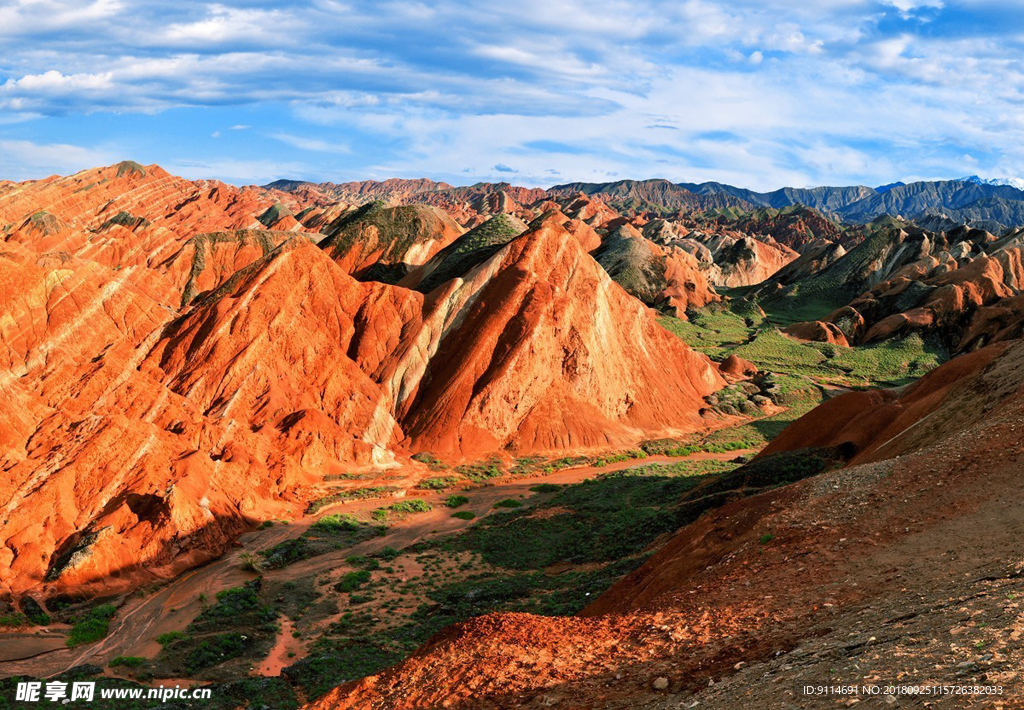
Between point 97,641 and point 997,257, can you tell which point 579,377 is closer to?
point 97,641

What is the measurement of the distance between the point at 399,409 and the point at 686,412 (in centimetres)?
2330

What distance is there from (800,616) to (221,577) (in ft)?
75.7

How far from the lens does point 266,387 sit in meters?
44.3

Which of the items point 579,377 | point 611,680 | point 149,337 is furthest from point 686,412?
point 611,680

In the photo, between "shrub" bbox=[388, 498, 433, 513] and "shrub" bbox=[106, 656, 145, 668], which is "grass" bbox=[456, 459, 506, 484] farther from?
"shrub" bbox=[106, 656, 145, 668]

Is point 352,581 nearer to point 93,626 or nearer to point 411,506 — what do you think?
point 93,626

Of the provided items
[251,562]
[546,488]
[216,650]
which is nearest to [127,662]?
[216,650]

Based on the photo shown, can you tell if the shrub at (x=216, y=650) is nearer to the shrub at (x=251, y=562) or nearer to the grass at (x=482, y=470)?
the shrub at (x=251, y=562)

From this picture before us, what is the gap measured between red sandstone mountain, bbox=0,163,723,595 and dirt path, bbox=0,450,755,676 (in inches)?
64.4

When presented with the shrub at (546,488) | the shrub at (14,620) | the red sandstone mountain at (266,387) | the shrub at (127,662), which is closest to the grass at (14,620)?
the shrub at (14,620)

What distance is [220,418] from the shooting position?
4088 centimetres

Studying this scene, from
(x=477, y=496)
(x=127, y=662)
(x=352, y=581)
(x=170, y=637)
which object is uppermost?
(x=127, y=662)

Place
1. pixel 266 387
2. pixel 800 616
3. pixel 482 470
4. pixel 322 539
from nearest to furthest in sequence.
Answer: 1. pixel 800 616
2. pixel 322 539
3. pixel 482 470
4. pixel 266 387

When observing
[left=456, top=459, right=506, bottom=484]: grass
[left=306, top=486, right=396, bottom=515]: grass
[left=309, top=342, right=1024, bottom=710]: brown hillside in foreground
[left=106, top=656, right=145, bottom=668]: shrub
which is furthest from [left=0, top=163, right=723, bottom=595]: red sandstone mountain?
[left=309, top=342, right=1024, bottom=710]: brown hillside in foreground
